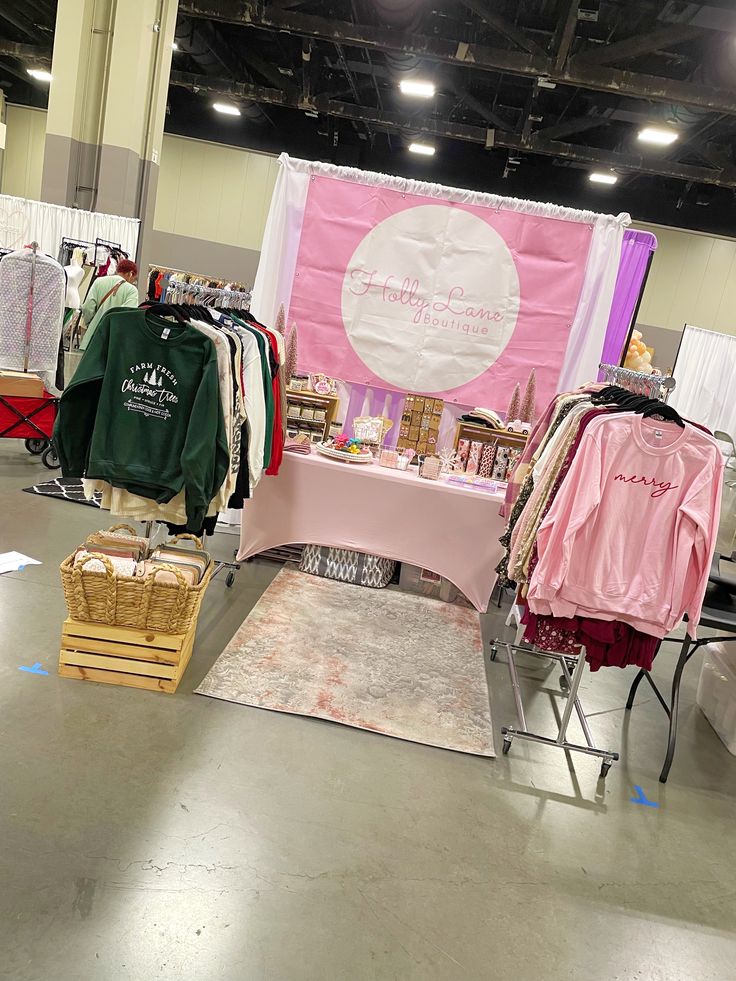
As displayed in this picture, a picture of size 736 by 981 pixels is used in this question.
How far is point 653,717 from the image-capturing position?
379cm

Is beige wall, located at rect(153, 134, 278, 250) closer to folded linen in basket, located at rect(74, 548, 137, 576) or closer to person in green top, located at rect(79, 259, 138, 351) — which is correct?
person in green top, located at rect(79, 259, 138, 351)

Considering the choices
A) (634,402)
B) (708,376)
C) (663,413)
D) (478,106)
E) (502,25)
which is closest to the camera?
(663,413)

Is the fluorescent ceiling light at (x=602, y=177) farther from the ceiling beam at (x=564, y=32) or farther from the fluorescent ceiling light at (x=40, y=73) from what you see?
the fluorescent ceiling light at (x=40, y=73)

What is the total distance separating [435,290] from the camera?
16.0ft

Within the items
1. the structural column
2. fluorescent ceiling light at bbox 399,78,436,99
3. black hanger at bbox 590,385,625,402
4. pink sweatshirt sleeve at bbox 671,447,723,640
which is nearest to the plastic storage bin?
pink sweatshirt sleeve at bbox 671,447,723,640

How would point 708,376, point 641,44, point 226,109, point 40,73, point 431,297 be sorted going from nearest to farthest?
point 431,297
point 641,44
point 708,376
point 40,73
point 226,109

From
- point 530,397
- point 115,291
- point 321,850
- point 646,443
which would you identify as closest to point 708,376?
point 530,397

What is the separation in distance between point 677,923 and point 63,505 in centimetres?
451

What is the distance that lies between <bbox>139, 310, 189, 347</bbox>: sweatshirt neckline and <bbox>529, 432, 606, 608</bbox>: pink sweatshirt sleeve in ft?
5.35

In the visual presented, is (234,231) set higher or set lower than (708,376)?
higher

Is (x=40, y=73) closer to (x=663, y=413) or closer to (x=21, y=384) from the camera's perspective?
(x=21, y=384)

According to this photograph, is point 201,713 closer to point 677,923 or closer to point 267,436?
point 267,436

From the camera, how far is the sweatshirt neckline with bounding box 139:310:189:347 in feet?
9.52

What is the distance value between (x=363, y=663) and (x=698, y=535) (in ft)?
5.64
